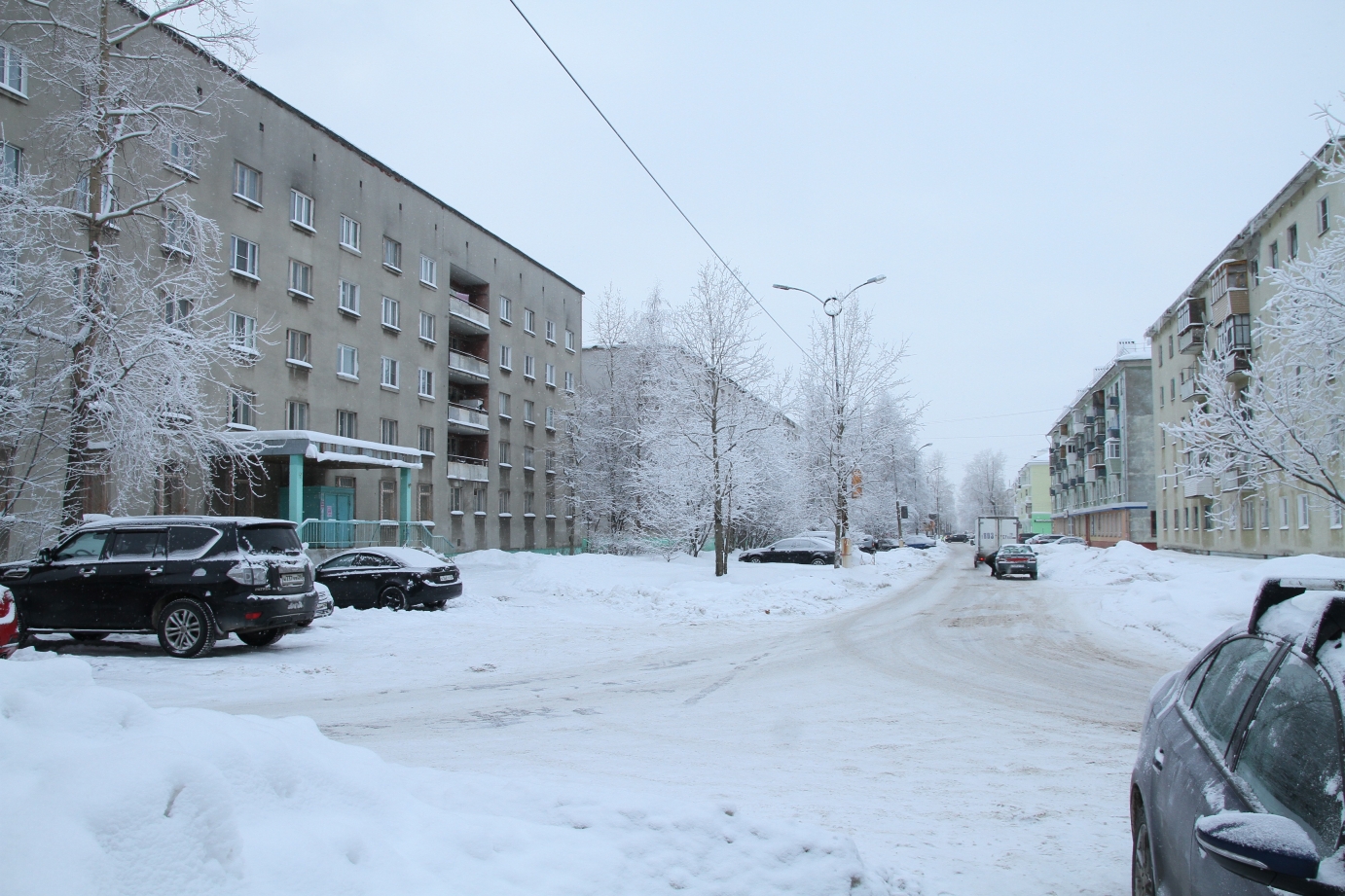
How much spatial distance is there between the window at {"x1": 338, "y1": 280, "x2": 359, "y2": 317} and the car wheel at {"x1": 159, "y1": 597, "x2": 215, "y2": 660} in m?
20.6

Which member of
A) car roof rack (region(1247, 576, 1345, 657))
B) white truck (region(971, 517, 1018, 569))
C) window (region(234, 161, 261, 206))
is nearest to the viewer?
car roof rack (region(1247, 576, 1345, 657))

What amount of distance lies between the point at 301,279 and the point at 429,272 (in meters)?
7.92

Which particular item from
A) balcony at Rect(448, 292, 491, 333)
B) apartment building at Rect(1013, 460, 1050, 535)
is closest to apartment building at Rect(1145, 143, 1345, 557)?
balcony at Rect(448, 292, 491, 333)

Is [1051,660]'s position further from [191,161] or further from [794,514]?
[794,514]

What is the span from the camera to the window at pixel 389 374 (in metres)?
32.3

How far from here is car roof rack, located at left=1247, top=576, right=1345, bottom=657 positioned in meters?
2.75

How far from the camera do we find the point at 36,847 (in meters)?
2.34

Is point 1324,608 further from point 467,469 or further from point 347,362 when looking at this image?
point 467,469

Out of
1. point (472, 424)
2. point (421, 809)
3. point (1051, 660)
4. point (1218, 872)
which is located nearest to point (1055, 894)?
point (1218, 872)

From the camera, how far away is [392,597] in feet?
58.6

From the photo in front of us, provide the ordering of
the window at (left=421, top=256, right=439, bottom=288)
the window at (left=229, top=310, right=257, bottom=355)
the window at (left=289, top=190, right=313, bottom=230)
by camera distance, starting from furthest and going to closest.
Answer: the window at (left=421, top=256, right=439, bottom=288) → the window at (left=289, top=190, right=313, bottom=230) → the window at (left=229, top=310, right=257, bottom=355)

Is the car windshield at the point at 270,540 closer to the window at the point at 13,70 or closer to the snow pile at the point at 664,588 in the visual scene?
the snow pile at the point at 664,588

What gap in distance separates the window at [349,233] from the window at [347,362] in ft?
11.7

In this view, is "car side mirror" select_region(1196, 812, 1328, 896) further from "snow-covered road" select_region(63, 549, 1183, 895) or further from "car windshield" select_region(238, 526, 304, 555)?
"car windshield" select_region(238, 526, 304, 555)
